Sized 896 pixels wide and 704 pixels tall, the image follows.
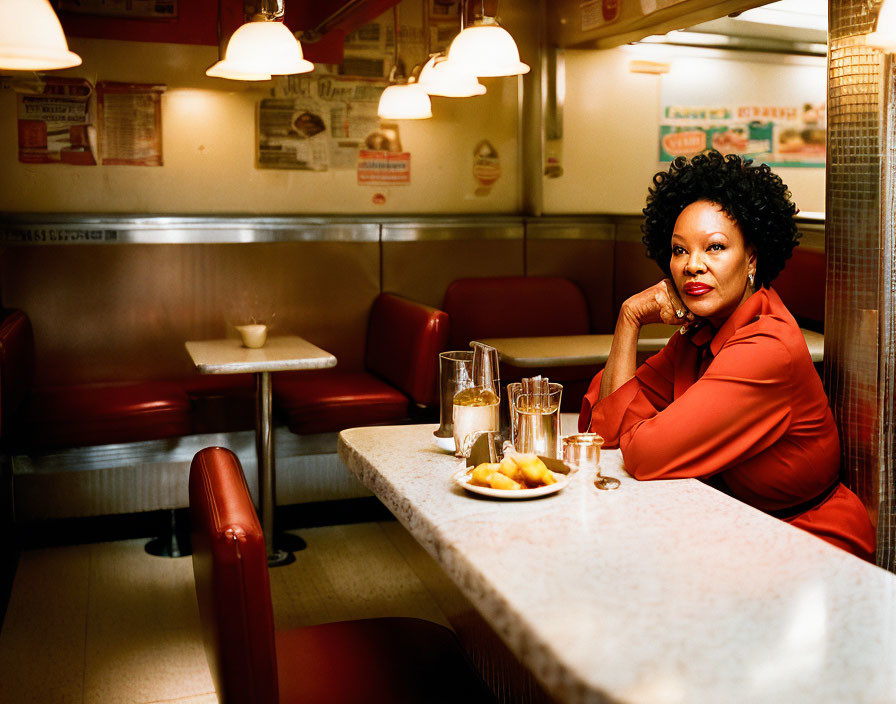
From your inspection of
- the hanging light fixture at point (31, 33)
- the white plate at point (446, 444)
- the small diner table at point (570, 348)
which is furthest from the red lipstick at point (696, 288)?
the hanging light fixture at point (31, 33)

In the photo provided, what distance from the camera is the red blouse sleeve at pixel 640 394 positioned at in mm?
2203

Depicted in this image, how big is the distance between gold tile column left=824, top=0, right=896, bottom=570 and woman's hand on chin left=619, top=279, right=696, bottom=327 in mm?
384

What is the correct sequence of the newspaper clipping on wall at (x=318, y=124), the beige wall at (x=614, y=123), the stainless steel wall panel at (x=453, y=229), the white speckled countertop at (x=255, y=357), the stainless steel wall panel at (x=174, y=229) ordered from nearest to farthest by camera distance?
the white speckled countertop at (x=255, y=357) < the stainless steel wall panel at (x=174, y=229) < the newspaper clipping on wall at (x=318, y=124) < the stainless steel wall panel at (x=453, y=229) < the beige wall at (x=614, y=123)

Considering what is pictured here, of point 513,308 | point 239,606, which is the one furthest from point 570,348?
point 239,606

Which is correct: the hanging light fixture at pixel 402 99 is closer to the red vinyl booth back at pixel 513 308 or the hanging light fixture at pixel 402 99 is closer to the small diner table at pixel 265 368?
the small diner table at pixel 265 368

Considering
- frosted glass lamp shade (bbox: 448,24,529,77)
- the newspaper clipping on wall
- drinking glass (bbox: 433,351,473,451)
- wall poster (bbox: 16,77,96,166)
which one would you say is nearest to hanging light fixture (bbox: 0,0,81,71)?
frosted glass lamp shade (bbox: 448,24,529,77)

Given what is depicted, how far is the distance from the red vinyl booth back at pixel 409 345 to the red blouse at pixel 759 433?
207 centimetres

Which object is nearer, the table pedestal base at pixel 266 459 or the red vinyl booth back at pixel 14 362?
the red vinyl booth back at pixel 14 362

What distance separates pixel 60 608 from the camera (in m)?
3.48

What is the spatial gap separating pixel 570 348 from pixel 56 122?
108 inches

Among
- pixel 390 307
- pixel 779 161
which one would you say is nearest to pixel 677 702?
pixel 390 307

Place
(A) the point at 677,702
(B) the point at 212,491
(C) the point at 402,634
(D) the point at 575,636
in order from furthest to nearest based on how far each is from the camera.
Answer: (C) the point at 402,634 < (B) the point at 212,491 < (D) the point at 575,636 < (A) the point at 677,702

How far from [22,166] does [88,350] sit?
95cm

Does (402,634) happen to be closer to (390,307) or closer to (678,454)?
(678,454)
